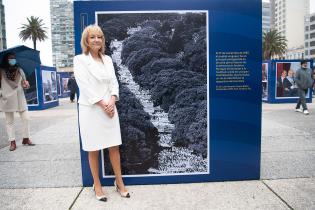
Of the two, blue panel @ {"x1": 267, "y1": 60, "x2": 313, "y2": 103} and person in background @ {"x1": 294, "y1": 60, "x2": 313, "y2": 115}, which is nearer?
person in background @ {"x1": 294, "y1": 60, "x2": 313, "y2": 115}

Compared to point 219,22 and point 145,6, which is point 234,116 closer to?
point 219,22

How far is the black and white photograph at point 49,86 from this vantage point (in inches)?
589

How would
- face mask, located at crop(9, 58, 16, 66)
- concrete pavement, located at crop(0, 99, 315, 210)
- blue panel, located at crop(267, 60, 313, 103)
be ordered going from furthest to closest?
1. blue panel, located at crop(267, 60, 313, 103)
2. face mask, located at crop(9, 58, 16, 66)
3. concrete pavement, located at crop(0, 99, 315, 210)

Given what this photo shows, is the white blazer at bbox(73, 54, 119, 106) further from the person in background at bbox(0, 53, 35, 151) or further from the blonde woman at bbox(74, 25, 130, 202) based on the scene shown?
the person in background at bbox(0, 53, 35, 151)

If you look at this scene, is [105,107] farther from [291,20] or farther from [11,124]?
[291,20]

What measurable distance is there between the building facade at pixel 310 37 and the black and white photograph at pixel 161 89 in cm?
12042

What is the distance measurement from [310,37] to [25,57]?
408 feet

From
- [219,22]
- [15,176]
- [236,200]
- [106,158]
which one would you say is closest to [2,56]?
[15,176]

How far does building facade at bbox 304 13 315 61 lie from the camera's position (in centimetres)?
11119

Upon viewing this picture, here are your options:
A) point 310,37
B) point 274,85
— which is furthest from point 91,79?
point 310,37

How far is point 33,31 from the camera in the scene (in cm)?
5719

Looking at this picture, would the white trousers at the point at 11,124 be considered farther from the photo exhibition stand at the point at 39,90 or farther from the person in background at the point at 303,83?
the person in background at the point at 303,83

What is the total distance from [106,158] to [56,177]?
36.1 inches

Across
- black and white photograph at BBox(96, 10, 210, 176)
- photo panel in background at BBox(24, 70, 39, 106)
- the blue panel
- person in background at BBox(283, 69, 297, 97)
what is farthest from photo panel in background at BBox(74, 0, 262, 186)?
person in background at BBox(283, 69, 297, 97)
